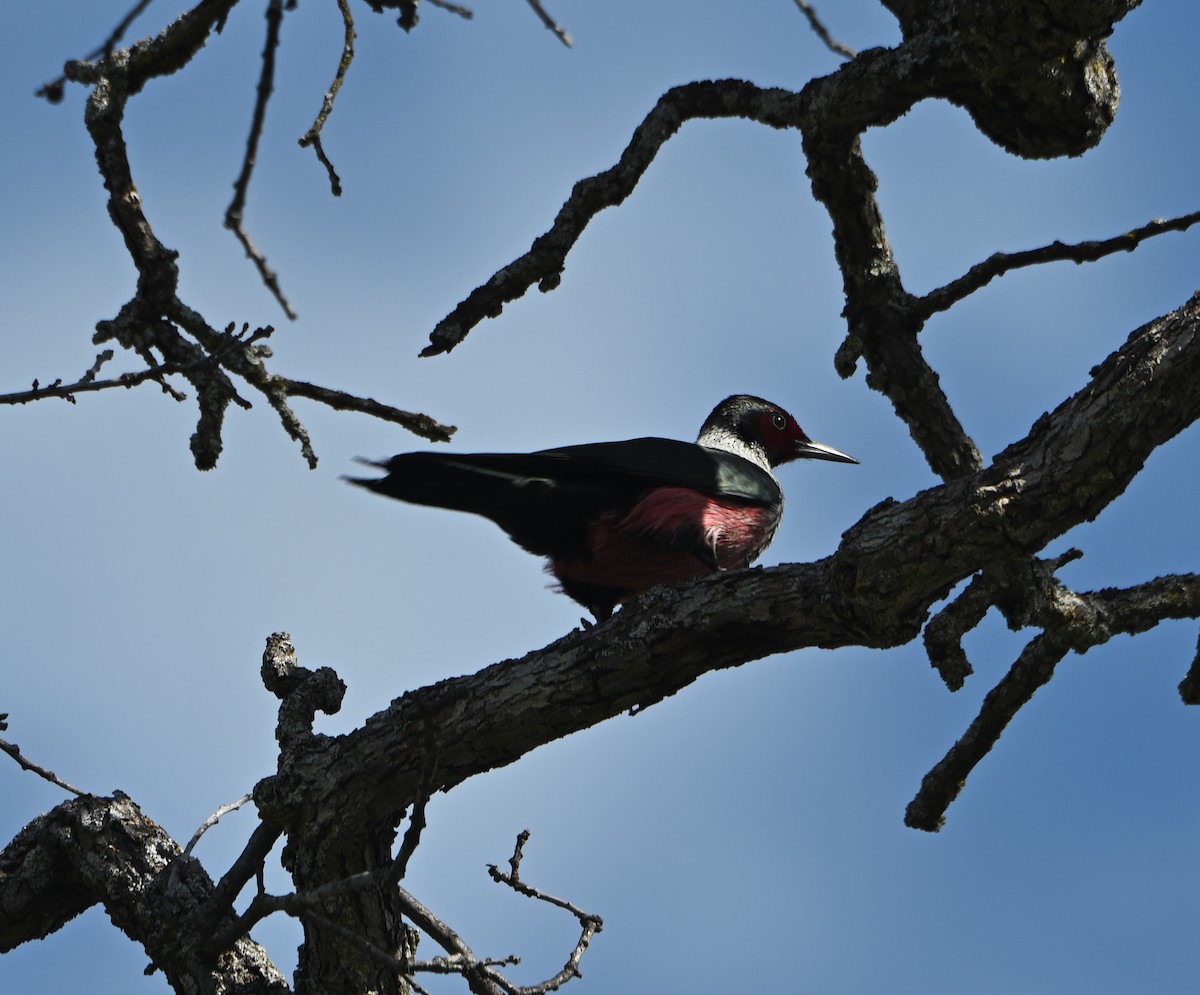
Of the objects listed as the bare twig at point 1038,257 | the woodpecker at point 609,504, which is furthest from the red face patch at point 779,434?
the bare twig at point 1038,257

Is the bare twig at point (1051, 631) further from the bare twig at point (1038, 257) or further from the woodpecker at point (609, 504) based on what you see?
the woodpecker at point (609, 504)

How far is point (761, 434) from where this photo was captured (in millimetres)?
7262

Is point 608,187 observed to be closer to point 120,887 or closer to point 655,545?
point 655,545

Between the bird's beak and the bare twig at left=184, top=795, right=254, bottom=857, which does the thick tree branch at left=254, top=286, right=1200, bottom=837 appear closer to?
the bare twig at left=184, top=795, right=254, bottom=857

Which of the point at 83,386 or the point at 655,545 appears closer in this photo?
the point at 83,386

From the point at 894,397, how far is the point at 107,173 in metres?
2.48

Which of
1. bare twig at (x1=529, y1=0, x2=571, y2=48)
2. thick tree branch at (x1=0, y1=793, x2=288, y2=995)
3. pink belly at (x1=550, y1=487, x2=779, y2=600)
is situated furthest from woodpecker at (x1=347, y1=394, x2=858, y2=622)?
bare twig at (x1=529, y1=0, x2=571, y2=48)

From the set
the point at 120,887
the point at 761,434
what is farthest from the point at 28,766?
the point at 761,434

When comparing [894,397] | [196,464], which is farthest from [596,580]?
[196,464]

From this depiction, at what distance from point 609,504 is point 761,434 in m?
2.04

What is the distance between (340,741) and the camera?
3873 mm

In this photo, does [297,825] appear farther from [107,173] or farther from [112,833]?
[107,173]

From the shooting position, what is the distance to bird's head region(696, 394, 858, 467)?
23.7 ft

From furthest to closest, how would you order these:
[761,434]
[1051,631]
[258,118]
A: [761,434] → [1051,631] → [258,118]
